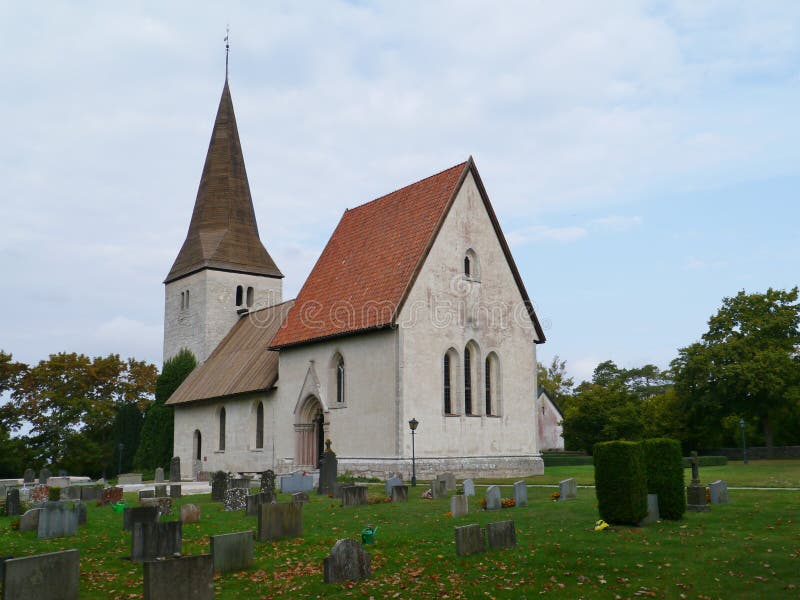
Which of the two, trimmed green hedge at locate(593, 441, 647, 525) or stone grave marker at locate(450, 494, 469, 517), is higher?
trimmed green hedge at locate(593, 441, 647, 525)

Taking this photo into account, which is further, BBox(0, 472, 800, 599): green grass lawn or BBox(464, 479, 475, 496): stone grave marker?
BBox(464, 479, 475, 496): stone grave marker

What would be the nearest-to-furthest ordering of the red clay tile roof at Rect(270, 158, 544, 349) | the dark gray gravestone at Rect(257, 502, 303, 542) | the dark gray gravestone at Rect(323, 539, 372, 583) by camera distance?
1. the dark gray gravestone at Rect(323, 539, 372, 583)
2. the dark gray gravestone at Rect(257, 502, 303, 542)
3. the red clay tile roof at Rect(270, 158, 544, 349)

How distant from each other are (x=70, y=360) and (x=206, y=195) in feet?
58.0

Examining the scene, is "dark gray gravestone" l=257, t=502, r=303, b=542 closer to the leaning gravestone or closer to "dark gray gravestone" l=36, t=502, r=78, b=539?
"dark gray gravestone" l=36, t=502, r=78, b=539

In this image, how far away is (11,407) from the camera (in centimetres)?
5316

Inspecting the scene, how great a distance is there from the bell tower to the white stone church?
8488 mm

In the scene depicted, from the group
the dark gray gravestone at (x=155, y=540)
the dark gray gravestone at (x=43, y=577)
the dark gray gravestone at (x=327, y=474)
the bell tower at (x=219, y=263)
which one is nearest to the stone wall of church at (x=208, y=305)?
the bell tower at (x=219, y=263)

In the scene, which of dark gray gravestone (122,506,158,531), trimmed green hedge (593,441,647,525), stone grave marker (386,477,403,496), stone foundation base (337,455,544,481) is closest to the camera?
trimmed green hedge (593,441,647,525)

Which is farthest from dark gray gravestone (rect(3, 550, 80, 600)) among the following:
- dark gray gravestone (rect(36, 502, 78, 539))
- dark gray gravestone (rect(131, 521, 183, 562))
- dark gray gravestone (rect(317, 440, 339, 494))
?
dark gray gravestone (rect(317, 440, 339, 494))

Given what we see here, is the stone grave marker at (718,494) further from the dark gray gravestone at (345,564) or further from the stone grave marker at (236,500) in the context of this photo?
the stone grave marker at (236,500)

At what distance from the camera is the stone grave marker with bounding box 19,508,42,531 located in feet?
51.8

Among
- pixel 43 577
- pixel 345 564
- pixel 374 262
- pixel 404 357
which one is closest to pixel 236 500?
pixel 345 564

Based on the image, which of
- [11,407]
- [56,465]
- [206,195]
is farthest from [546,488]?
[11,407]

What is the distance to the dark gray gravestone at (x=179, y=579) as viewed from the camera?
27.1ft
